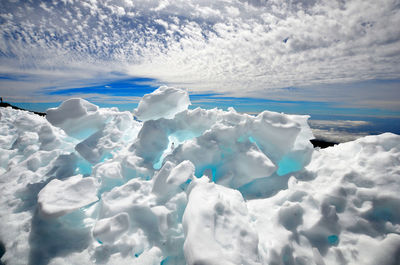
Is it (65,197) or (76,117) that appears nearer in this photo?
(65,197)

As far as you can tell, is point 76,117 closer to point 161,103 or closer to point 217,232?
point 161,103

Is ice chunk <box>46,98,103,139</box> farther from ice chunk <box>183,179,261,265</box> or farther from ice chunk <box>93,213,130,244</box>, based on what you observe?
ice chunk <box>183,179,261,265</box>

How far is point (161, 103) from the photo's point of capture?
18.9ft

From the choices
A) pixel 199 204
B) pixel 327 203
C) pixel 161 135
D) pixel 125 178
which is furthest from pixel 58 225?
pixel 327 203

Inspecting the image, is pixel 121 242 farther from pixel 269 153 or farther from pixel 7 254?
pixel 269 153

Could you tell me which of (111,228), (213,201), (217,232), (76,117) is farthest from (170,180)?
(76,117)

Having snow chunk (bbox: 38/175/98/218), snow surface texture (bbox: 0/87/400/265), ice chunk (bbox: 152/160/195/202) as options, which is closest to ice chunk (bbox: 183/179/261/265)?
snow surface texture (bbox: 0/87/400/265)

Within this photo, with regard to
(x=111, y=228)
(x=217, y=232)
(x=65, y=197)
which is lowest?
(x=111, y=228)

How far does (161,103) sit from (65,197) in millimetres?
3360

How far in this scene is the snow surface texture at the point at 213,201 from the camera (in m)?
2.79

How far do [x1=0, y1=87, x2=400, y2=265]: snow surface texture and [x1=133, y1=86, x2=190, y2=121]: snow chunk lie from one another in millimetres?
32

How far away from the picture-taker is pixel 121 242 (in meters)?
3.08

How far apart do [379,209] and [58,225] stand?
219 inches

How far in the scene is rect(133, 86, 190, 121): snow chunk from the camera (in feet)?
18.7
